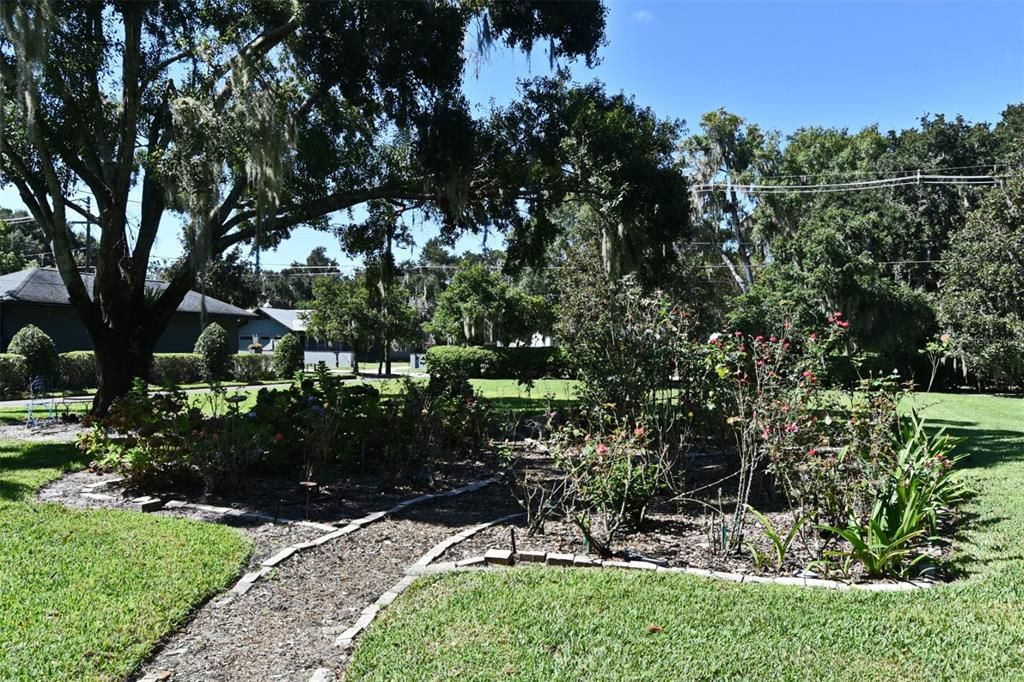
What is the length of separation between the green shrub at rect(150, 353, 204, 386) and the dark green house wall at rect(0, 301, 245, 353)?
1091 mm

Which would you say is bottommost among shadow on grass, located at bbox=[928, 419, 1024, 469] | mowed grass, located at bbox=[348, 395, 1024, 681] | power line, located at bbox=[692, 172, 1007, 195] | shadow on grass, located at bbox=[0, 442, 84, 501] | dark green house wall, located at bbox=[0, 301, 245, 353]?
mowed grass, located at bbox=[348, 395, 1024, 681]

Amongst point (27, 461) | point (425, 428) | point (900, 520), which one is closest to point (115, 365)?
point (27, 461)

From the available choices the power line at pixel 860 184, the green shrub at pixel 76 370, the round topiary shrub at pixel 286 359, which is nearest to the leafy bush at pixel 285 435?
the green shrub at pixel 76 370

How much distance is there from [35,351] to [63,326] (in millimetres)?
5188

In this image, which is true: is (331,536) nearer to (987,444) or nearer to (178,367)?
(987,444)

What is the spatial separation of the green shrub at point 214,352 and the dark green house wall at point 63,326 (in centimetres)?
48

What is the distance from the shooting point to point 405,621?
10.6 ft

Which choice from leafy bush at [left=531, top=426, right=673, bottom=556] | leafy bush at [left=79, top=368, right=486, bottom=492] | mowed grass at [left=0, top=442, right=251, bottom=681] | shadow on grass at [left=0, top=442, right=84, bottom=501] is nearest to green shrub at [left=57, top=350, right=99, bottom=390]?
shadow on grass at [left=0, top=442, right=84, bottom=501]

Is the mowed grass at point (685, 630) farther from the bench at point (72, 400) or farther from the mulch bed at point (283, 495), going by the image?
the bench at point (72, 400)

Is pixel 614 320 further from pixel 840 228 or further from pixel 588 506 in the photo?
pixel 840 228

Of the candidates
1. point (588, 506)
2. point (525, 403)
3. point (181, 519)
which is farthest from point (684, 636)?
point (525, 403)

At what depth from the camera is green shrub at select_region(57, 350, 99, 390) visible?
18.1m

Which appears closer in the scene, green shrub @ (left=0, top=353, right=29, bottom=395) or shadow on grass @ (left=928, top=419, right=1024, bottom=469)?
shadow on grass @ (left=928, top=419, right=1024, bottom=469)

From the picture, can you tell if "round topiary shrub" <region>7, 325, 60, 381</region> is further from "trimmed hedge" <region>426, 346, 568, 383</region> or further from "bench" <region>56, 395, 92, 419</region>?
"trimmed hedge" <region>426, 346, 568, 383</region>
